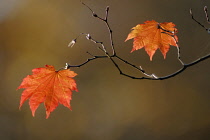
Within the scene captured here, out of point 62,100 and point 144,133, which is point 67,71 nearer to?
point 62,100

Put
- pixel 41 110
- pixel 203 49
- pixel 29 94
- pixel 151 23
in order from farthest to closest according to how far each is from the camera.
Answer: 1. pixel 41 110
2. pixel 203 49
3. pixel 151 23
4. pixel 29 94

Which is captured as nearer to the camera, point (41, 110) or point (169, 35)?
point (169, 35)

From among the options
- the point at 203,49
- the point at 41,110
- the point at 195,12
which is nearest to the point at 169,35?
the point at 195,12

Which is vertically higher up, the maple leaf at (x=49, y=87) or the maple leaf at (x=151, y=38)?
the maple leaf at (x=151, y=38)

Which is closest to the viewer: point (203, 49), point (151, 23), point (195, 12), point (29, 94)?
point (29, 94)

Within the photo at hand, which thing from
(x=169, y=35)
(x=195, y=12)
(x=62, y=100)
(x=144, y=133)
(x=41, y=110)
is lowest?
(x=144, y=133)

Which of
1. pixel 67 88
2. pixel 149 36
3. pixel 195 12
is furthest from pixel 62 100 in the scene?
pixel 195 12

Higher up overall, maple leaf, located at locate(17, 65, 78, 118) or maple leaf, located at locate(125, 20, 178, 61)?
maple leaf, located at locate(125, 20, 178, 61)

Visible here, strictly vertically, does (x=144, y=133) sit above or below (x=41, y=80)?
below
